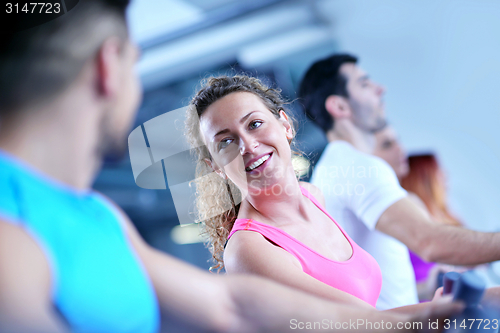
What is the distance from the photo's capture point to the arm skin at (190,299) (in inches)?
12.4

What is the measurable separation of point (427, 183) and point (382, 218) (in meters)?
0.99

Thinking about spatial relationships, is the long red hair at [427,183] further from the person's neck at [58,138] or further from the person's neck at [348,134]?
the person's neck at [58,138]

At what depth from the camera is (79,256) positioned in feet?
1.16

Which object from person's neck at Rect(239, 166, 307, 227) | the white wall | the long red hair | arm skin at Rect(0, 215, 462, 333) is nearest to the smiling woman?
person's neck at Rect(239, 166, 307, 227)

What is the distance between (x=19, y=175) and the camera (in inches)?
13.6

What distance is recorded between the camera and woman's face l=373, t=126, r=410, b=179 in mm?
1382

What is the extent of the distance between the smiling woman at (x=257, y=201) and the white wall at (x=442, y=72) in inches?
30.8

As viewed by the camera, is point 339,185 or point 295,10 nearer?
point 339,185

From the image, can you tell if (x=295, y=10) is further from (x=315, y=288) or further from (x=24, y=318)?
(x=24, y=318)

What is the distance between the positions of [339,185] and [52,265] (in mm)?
789

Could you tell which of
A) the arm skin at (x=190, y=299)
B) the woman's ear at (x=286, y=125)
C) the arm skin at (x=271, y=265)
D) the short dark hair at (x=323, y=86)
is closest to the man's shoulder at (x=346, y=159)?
the short dark hair at (x=323, y=86)

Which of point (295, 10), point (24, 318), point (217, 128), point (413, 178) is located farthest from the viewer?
point (413, 178)

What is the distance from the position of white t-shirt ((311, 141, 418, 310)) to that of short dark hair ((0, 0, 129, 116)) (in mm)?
727

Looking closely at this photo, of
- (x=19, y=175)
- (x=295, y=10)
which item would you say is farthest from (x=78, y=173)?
(x=295, y=10)
